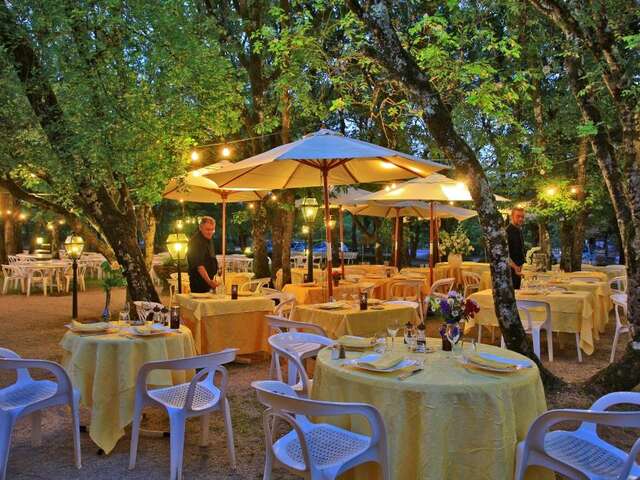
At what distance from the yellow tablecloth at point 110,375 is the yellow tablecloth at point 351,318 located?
76.1 inches

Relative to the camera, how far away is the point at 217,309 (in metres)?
6.50

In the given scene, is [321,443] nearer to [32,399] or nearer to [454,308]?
[454,308]

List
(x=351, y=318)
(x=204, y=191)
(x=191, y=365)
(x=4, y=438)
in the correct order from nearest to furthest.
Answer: (x=4, y=438)
(x=191, y=365)
(x=351, y=318)
(x=204, y=191)

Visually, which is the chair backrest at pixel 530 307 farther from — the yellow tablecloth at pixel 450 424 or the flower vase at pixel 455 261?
the flower vase at pixel 455 261

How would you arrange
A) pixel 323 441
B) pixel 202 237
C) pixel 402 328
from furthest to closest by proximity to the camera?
pixel 202 237 → pixel 402 328 → pixel 323 441

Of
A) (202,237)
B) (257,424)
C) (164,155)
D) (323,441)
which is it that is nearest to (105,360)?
(257,424)

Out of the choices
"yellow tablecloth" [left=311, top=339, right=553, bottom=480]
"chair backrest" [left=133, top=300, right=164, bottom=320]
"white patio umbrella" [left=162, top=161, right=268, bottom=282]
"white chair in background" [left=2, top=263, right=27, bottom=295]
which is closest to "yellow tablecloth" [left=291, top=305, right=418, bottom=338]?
"chair backrest" [left=133, top=300, right=164, bottom=320]

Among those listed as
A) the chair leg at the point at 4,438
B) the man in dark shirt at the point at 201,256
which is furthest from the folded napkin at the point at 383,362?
the man in dark shirt at the point at 201,256

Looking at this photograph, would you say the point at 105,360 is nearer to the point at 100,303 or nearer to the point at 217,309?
the point at 217,309

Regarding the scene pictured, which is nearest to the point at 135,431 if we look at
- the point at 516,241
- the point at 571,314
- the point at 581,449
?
the point at 581,449

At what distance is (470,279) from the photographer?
12.4 m

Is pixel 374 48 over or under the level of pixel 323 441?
over

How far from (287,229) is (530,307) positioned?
7.02 m

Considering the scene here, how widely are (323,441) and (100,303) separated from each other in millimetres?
11733
